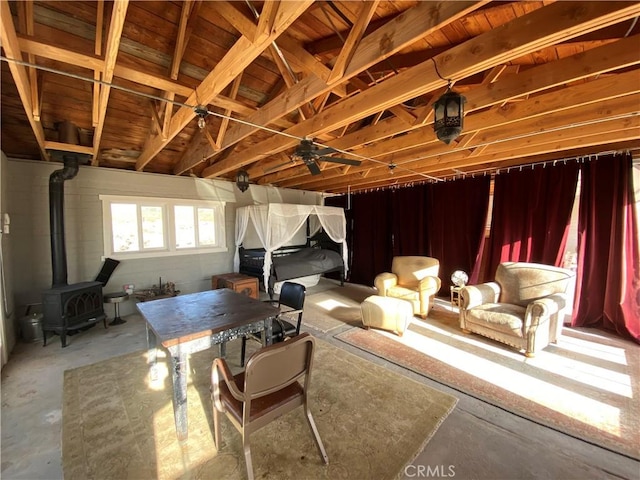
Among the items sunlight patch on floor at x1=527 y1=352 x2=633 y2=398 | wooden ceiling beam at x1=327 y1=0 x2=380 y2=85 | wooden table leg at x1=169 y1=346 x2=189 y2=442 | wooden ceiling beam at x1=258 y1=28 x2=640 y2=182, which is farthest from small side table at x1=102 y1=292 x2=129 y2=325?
sunlight patch on floor at x1=527 y1=352 x2=633 y2=398

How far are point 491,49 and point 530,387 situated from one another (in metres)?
2.78

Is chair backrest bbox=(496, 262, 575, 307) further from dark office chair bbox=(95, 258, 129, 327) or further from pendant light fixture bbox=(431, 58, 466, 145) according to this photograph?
dark office chair bbox=(95, 258, 129, 327)

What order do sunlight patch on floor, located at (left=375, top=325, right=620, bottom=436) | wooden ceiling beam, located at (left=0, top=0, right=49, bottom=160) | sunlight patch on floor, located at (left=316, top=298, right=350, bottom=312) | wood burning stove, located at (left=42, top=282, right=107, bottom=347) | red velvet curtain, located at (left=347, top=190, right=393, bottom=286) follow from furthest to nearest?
red velvet curtain, located at (left=347, top=190, right=393, bottom=286) < sunlight patch on floor, located at (left=316, top=298, right=350, bottom=312) < wood burning stove, located at (left=42, top=282, right=107, bottom=347) < sunlight patch on floor, located at (left=375, top=325, right=620, bottom=436) < wooden ceiling beam, located at (left=0, top=0, right=49, bottom=160)

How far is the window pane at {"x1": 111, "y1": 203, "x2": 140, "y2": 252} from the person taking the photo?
14.1 ft

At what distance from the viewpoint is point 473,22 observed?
1.80m

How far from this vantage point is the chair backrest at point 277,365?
132 centimetres

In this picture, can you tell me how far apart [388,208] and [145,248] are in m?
5.15

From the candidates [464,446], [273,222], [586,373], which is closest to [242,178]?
[273,222]

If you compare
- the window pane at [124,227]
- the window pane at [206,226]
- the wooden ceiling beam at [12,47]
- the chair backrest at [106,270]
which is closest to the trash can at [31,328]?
the chair backrest at [106,270]

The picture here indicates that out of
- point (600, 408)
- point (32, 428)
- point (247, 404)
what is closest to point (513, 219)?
point (600, 408)

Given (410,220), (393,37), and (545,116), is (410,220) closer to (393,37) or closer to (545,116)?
(545,116)

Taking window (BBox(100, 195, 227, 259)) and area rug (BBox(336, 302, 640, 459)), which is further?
window (BBox(100, 195, 227, 259))

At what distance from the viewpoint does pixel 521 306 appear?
11.1 ft

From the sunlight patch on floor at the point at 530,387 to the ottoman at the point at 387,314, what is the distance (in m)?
0.28
